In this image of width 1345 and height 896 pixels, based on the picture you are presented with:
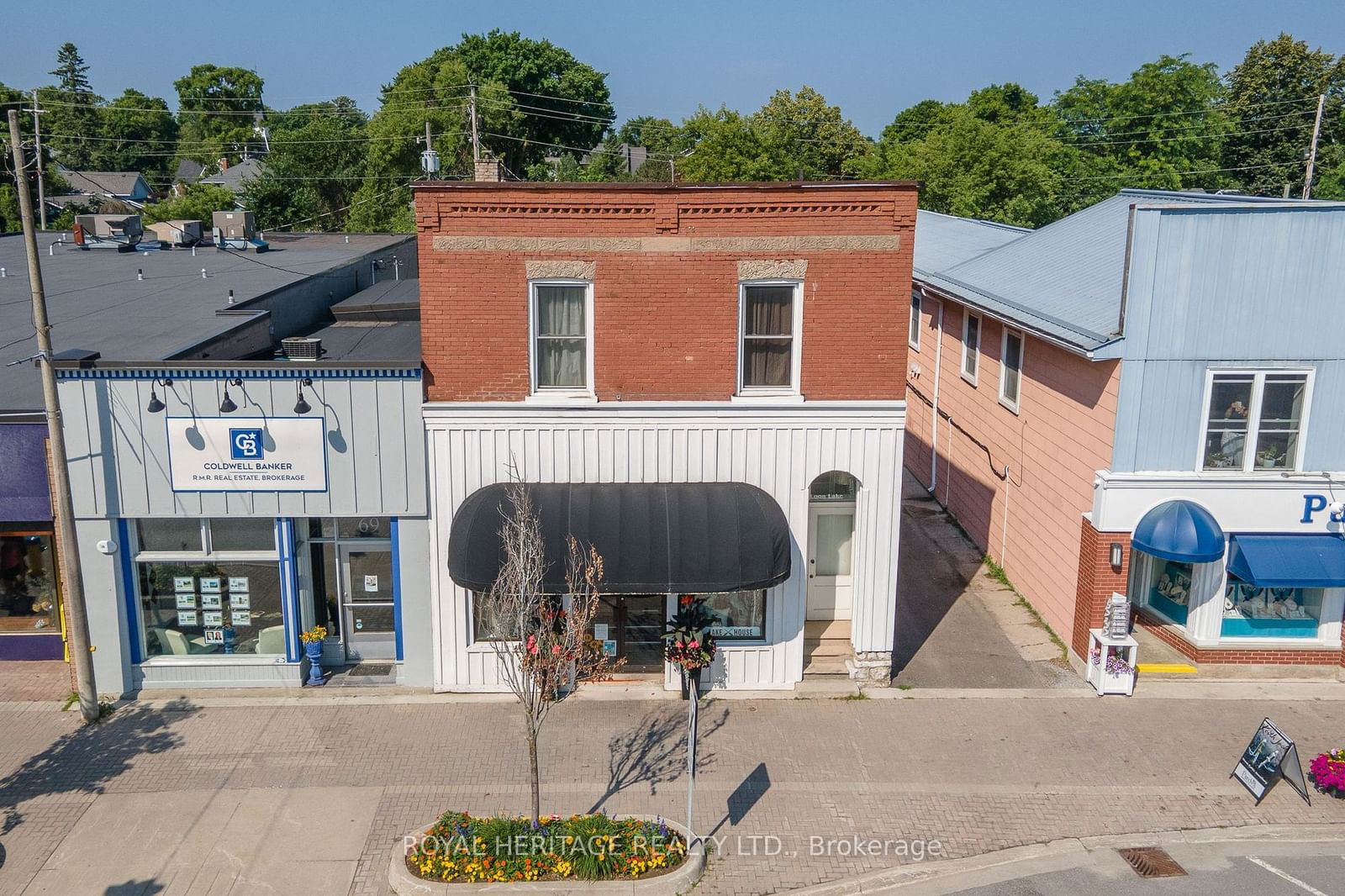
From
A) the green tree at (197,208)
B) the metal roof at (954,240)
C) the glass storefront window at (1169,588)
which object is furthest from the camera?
the green tree at (197,208)

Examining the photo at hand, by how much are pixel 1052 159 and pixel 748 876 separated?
160 ft

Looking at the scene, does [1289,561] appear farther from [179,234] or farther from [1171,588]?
[179,234]

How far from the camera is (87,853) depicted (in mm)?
11555

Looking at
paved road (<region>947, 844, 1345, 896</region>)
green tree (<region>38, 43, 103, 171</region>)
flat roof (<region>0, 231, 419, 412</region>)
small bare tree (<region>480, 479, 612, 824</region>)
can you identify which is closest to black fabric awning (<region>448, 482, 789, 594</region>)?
small bare tree (<region>480, 479, 612, 824</region>)

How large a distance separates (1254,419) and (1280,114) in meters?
53.9

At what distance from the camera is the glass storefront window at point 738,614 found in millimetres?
15477

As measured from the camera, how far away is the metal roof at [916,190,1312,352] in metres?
16.3

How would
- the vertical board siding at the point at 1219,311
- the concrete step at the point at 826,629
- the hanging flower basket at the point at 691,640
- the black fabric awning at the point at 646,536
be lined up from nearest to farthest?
the hanging flower basket at the point at 691,640
the black fabric awning at the point at 646,536
the vertical board siding at the point at 1219,311
the concrete step at the point at 826,629

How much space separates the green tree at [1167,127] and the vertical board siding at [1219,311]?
1656 inches

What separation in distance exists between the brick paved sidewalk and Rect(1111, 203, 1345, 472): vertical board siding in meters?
4.37

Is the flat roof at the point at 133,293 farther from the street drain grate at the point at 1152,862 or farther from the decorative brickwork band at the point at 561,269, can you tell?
the street drain grate at the point at 1152,862

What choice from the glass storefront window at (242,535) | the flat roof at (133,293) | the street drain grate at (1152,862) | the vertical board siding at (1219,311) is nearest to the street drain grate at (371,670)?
the glass storefront window at (242,535)

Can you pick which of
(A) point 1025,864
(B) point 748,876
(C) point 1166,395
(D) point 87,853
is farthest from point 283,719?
(C) point 1166,395

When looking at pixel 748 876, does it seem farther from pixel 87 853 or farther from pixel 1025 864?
pixel 87 853
